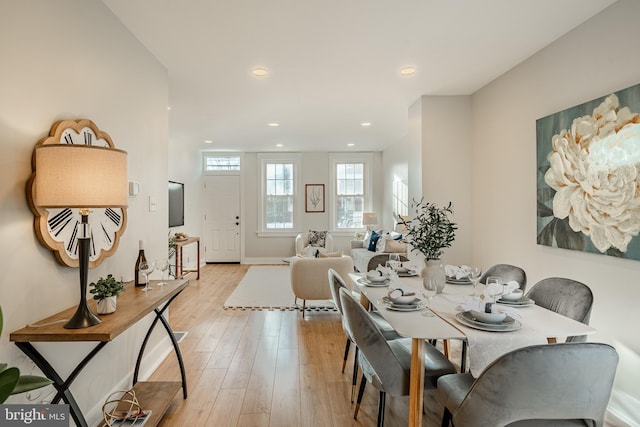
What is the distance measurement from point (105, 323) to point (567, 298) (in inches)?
94.9

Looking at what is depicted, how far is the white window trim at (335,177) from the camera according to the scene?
318 inches

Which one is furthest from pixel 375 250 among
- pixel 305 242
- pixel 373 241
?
pixel 305 242

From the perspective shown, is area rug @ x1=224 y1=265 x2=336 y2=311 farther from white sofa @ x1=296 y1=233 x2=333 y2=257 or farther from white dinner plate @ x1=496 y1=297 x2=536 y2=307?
white dinner plate @ x1=496 y1=297 x2=536 y2=307

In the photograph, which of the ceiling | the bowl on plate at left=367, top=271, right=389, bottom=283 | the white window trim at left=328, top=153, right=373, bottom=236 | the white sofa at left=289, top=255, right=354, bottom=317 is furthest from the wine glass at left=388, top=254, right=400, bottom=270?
the white window trim at left=328, top=153, right=373, bottom=236

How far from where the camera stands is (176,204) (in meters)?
6.15

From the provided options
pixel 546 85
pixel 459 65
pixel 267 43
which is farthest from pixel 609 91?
pixel 267 43

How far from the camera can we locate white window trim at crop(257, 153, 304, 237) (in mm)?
8006

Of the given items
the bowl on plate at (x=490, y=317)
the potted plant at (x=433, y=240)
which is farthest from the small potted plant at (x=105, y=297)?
the bowl on plate at (x=490, y=317)

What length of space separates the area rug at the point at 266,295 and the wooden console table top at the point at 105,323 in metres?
2.49

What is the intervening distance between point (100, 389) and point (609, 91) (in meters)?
3.72

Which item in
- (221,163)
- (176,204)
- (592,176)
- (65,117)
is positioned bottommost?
(176,204)

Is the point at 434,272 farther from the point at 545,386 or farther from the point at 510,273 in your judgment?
the point at 545,386

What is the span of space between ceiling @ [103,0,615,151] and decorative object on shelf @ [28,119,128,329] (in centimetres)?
113

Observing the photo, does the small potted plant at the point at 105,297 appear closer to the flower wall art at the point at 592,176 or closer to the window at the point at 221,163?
the flower wall art at the point at 592,176
